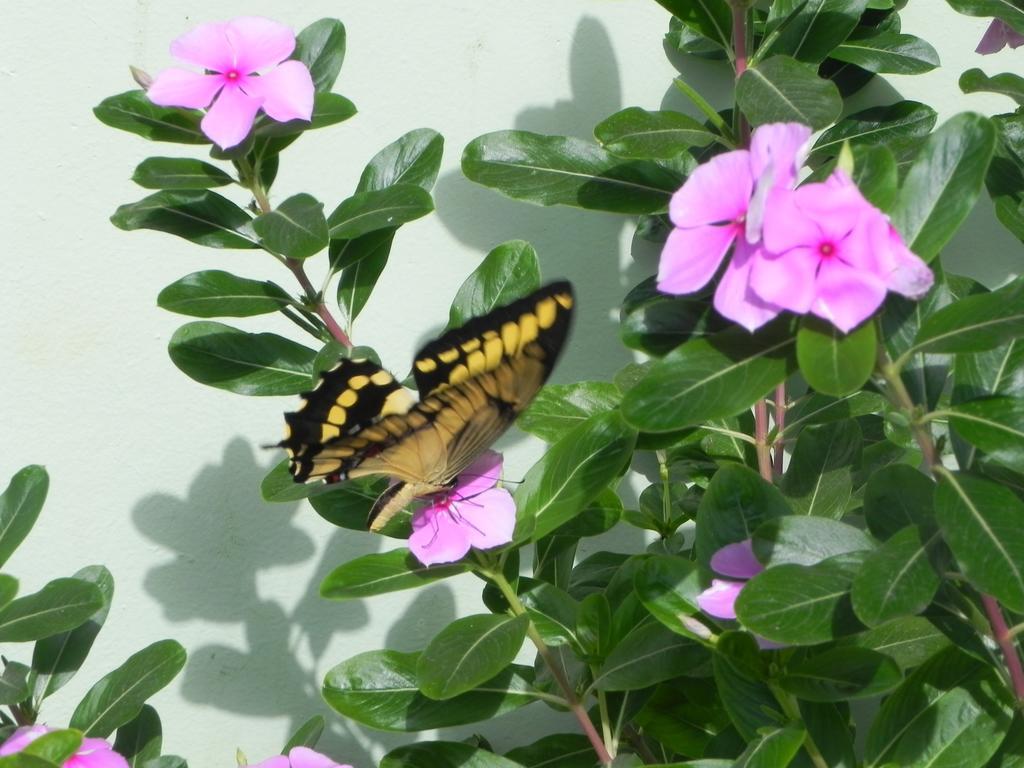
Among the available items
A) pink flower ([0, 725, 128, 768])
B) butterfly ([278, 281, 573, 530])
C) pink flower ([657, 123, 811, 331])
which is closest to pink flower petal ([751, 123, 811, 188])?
pink flower ([657, 123, 811, 331])

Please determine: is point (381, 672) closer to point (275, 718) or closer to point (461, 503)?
point (461, 503)

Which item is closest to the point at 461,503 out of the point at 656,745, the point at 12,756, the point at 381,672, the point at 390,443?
the point at 390,443

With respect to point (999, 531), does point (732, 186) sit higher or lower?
higher

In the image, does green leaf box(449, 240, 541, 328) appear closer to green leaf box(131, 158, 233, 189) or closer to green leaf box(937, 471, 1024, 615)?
green leaf box(131, 158, 233, 189)

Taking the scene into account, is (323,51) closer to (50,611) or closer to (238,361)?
(238,361)

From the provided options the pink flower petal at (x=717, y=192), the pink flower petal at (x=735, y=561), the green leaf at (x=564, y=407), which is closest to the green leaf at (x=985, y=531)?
the pink flower petal at (x=735, y=561)

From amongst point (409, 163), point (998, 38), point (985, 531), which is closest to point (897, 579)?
point (985, 531)

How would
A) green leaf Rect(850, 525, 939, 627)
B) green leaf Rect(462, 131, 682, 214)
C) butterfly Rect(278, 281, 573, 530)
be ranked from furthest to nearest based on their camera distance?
green leaf Rect(462, 131, 682, 214) → butterfly Rect(278, 281, 573, 530) → green leaf Rect(850, 525, 939, 627)
